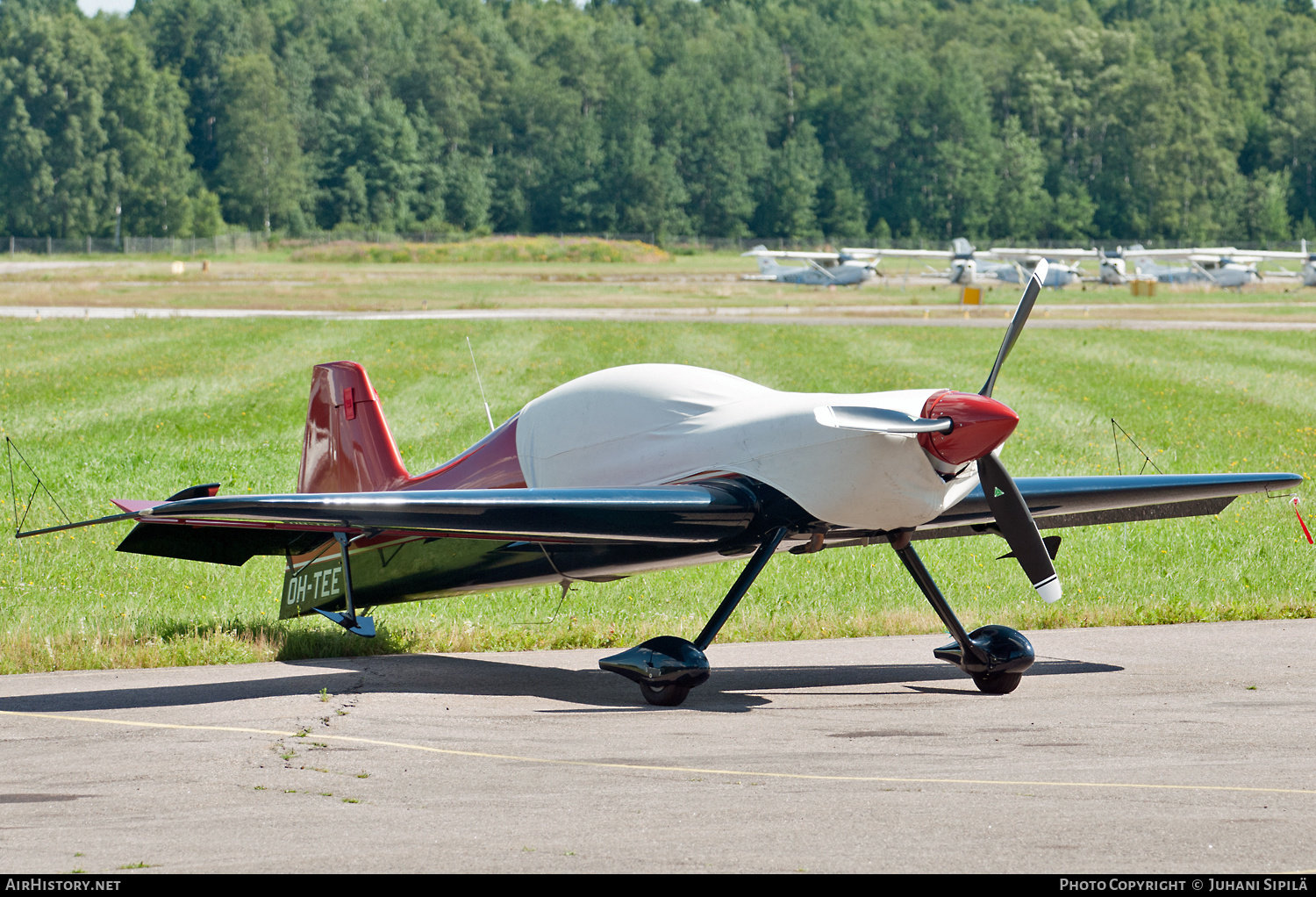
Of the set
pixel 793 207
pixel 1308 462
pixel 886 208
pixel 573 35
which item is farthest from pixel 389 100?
pixel 1308 462

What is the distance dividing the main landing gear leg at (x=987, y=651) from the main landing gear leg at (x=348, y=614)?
3.84 meters

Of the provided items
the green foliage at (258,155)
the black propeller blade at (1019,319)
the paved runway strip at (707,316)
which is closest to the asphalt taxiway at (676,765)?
the black propeller blade at (1019,319)

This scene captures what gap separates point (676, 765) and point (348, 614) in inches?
142

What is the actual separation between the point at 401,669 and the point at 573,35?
6878 inches

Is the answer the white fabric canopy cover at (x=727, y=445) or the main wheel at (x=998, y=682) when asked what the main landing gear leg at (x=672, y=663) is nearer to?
the white fabric canopy cover at (x=727, y=445)

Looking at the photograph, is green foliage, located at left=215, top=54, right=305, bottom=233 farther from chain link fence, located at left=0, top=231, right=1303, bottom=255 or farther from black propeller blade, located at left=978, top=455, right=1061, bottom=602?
black propeller blade, located at left=978, top=455, right=1061, bottom=602

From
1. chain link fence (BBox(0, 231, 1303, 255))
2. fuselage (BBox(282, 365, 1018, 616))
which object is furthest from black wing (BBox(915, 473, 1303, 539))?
chain link fence (BBox(0, 231, 1303, 255))

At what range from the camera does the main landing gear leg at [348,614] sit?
979 centimetres

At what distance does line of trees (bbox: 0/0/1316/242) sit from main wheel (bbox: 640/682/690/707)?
139887 millimetres

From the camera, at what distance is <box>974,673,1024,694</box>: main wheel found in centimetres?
896

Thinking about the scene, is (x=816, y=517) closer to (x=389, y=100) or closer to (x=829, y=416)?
(x=829, y=416)

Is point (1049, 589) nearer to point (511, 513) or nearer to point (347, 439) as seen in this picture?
point (511, 513)

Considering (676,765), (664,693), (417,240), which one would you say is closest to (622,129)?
(417,240)

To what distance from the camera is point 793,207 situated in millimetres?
161250
